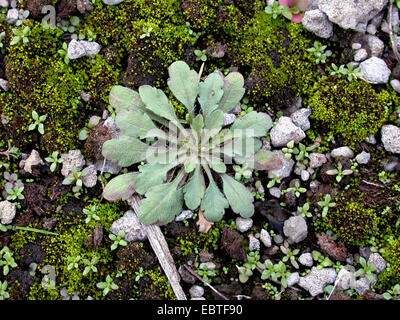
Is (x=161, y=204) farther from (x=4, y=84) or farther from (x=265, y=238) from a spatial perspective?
(x=4, y=84)

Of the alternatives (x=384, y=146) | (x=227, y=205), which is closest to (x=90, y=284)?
(x=227, y=205)

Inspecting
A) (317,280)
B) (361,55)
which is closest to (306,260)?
(317,280)

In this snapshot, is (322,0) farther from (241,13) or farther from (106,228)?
(106,228)

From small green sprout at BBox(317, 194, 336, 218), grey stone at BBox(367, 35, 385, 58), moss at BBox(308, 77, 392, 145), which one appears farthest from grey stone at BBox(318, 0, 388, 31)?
small green sprout at BBox(317, 194, 336, 218)

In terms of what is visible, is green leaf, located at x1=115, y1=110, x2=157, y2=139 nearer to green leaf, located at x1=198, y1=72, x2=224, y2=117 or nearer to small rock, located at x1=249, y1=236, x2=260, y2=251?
green leaf, located at x1=198, y1=72, x2=224, y2=117

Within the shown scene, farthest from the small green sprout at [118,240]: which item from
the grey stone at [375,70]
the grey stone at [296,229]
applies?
the grey stone at [375,70]

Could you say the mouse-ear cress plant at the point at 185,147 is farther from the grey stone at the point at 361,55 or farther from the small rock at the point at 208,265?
the grey stone at the point at 361,55
